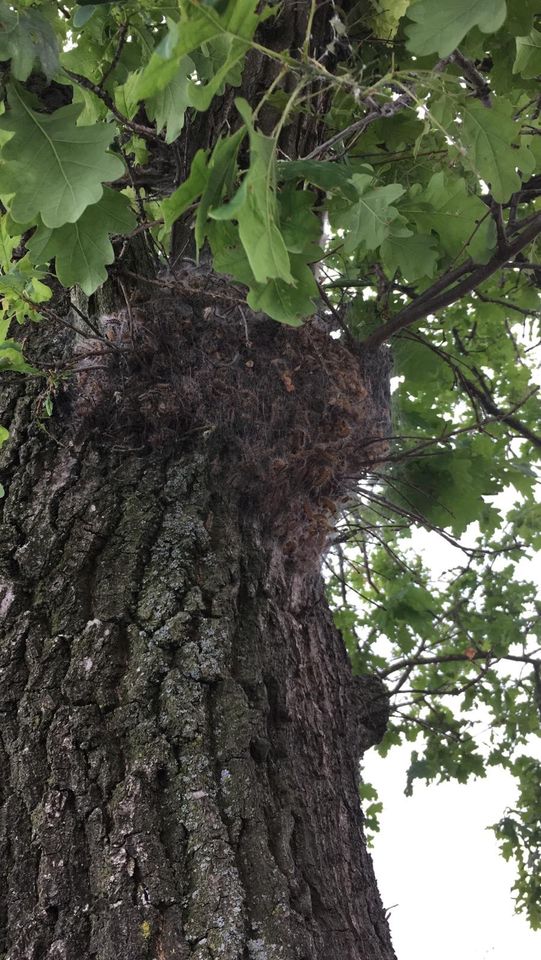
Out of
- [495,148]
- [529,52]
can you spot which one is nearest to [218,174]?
[495,148]

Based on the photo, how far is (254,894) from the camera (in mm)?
1490

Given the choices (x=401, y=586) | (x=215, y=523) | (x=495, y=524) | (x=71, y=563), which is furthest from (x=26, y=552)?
(x=495, y=524)

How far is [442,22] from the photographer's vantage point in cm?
121

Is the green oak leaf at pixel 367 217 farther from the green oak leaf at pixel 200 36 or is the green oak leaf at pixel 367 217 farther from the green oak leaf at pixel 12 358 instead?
the green oak leaf at pixel 12 358

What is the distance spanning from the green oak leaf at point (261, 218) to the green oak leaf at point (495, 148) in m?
0.66

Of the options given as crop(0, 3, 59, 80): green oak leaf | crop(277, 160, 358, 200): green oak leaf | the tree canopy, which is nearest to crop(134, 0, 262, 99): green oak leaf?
the tree canopy

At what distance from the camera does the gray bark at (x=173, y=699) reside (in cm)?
144

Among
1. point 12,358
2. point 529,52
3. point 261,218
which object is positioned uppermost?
point 529,52

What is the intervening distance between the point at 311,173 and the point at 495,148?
0.52 metres

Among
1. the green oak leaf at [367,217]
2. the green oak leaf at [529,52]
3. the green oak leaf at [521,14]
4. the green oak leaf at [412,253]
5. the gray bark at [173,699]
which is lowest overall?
the gray bark at [173,699]

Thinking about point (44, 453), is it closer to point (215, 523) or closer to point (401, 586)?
point (215, 523)

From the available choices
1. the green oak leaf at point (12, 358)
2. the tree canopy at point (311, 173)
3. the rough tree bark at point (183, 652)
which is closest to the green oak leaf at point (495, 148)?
the tree canopy at point (311, 173)

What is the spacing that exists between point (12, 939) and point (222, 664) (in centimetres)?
66

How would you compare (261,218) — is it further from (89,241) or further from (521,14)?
(521,14)
